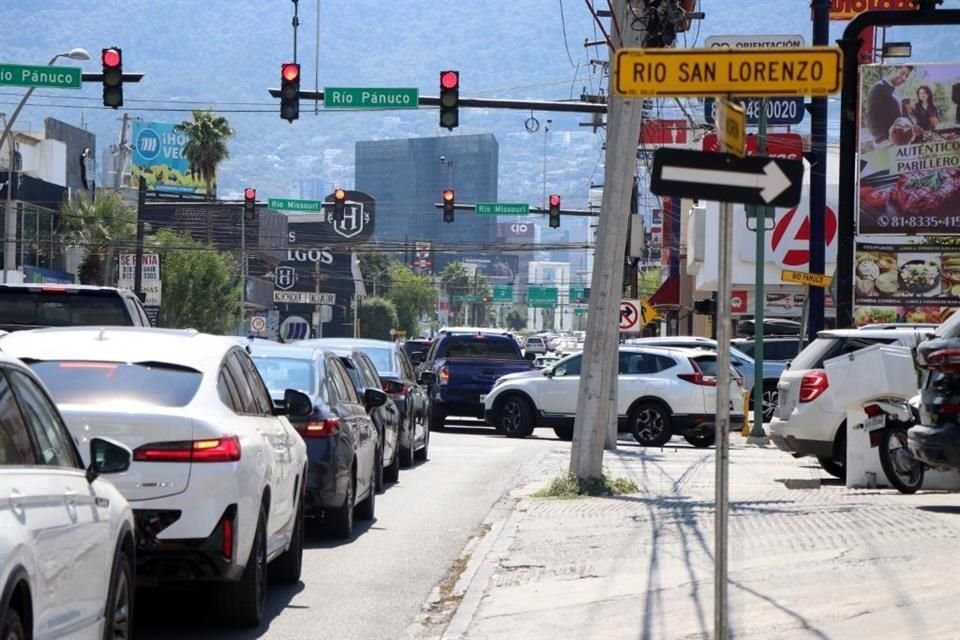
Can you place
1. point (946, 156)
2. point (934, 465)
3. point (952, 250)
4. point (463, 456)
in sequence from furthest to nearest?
point (952, 250) < point (946, 156) < point (463, 456) < point (934, 465)

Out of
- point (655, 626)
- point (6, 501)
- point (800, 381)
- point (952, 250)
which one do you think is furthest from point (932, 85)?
point (6, 501)

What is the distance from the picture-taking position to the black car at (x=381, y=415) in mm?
17844

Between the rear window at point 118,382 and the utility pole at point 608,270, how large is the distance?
8639mm

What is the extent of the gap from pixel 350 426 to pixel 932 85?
29.0m

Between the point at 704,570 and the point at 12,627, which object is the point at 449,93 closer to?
the point at 704,570

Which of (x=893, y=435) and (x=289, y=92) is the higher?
(x=289, y=92)

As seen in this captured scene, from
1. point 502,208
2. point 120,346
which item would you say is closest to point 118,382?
point 120,346

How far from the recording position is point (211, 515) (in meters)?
8.54

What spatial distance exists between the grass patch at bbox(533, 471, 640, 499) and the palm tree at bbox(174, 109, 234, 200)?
72.2 metres

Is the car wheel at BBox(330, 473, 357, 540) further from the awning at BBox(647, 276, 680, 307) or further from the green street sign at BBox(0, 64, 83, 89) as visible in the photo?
the awning at BBox(647, 276, 680, 307)

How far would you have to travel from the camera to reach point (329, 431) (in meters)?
12.9

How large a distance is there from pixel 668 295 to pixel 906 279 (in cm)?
2556

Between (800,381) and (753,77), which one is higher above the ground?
(753,77)

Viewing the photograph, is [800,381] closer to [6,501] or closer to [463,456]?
[463,456]
